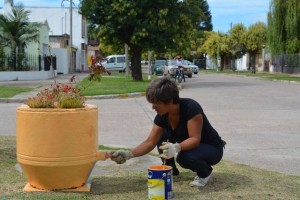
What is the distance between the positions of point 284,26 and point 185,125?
3732 cm

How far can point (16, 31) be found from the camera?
32.1m

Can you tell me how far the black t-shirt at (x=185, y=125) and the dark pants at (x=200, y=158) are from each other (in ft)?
0.32

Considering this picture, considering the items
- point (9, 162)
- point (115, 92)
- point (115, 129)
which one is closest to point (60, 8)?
point (115, 92)

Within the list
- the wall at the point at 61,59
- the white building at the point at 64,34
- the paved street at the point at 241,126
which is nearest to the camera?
the paved street at the point at 241,126

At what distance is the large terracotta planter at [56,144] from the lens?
16.0 ft

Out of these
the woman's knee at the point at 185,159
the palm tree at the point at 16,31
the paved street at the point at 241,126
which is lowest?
the paved street at the point at 241,126

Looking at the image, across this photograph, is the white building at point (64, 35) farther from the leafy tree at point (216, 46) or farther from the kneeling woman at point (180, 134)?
the kneeling woman at point (180, 134)

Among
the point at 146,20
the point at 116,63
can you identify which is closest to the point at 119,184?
the point at 146,20

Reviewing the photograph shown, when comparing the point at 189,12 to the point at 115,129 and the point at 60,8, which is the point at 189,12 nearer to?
the point at 115,129

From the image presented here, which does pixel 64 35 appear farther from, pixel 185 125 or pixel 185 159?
pixel 185 159

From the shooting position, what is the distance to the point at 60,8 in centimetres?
5447

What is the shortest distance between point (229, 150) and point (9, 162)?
366cm

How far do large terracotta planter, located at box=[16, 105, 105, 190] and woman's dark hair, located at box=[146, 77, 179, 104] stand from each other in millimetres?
634

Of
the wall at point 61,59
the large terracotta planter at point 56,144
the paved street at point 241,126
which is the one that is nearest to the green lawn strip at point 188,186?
the large terracotta planter at point 56,144
